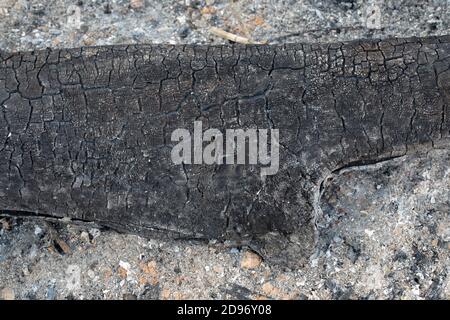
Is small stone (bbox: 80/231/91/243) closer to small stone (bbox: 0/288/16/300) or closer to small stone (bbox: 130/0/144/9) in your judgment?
small stone (bbox: 0/288/16/300)

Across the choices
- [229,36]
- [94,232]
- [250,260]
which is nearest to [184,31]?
[229,36]

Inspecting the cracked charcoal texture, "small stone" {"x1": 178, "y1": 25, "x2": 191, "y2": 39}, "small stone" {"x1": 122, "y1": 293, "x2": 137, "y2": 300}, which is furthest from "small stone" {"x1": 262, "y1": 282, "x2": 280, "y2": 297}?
"small stone" {"x1": 178, "y1": 25, "x2": 191, "y2": 39}

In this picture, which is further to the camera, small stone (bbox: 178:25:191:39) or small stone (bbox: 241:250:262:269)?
small stone (bbox: 178:25:191:39)

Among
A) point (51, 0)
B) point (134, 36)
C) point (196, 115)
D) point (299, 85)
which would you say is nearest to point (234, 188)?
point (196, 115)

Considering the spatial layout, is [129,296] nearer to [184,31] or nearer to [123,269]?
[123,269]

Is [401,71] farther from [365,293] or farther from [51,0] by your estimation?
[51,0]

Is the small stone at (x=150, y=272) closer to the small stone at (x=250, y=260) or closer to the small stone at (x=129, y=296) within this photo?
the small stone at (x=129, y=296)

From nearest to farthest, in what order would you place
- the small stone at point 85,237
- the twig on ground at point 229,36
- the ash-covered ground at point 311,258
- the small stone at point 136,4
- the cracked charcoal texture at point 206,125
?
the cracked charcoal texture at point 206,125 → the ash-covered ground at point 311,258 → the small stone at point 85,237 → the twig on ground at point 229,36 → the small stone at point 136,4

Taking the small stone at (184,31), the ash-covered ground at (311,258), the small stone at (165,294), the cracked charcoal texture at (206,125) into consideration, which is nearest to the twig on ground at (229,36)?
the small stone at (184,31)
